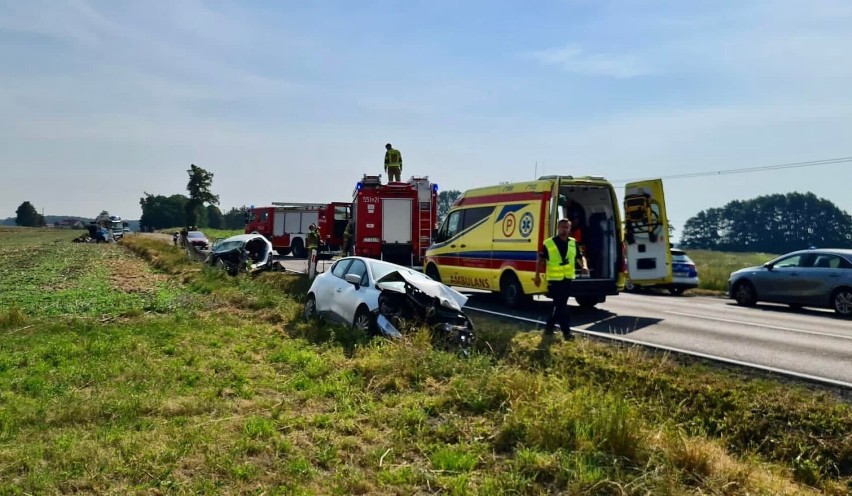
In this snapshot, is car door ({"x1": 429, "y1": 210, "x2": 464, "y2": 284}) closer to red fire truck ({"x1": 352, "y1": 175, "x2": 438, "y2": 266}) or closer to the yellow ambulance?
the yellow ambulance

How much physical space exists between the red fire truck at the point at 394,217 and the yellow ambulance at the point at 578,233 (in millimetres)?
4216

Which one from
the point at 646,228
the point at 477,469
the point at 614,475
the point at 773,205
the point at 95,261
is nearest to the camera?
the point at 614,475

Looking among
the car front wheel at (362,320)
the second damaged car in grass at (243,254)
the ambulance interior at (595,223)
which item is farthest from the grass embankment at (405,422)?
the second damaged car in grass at (243,254)

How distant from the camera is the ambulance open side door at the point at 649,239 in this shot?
1312 centimetres

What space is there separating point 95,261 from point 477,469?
3020 cm

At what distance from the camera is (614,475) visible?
186 inches

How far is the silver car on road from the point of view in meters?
14.0

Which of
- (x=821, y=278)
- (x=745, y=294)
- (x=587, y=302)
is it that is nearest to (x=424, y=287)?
(x=587, y=302)

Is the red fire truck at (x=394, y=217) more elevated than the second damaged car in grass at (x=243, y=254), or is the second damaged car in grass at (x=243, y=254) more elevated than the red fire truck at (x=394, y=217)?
the red fire truck at (x=394, y=217)

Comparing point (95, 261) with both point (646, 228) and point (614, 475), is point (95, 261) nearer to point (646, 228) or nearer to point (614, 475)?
point (646, 228)

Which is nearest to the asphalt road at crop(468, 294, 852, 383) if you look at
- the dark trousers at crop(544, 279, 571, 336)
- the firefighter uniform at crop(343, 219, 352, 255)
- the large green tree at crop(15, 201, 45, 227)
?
the dark trousers at crop(544, 279, 571, 336)

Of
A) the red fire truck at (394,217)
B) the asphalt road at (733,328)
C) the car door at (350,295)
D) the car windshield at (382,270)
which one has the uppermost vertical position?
the red fire truck at (394,217)

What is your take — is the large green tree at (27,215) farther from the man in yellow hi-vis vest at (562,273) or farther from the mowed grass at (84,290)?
the man in yellow hi-vis vest at (562,273)

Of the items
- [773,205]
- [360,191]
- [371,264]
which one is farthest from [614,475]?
[773,205]
